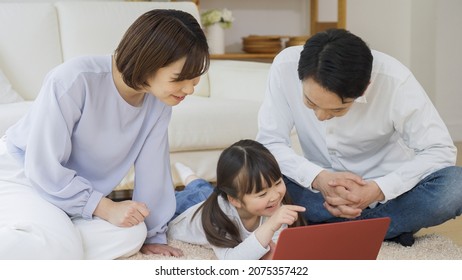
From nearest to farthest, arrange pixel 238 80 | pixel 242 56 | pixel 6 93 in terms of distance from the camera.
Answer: pixel 6 93, pixel 238 80, pixel 242 56

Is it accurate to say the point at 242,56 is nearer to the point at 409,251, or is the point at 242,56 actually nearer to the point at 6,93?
the point at 6,93

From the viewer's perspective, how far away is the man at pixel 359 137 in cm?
148

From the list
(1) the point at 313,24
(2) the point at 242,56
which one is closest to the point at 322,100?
(2) the point at 242,56

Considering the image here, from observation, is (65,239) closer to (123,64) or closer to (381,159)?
(123,64)

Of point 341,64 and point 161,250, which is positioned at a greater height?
point 341,64

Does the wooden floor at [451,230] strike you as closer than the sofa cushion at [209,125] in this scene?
Yes

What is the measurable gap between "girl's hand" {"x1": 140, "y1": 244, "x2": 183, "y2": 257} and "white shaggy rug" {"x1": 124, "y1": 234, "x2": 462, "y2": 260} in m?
0.02

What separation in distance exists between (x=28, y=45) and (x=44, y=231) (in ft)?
5.14

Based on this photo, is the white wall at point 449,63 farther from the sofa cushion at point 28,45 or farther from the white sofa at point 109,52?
the sofa cushion at point 28,45

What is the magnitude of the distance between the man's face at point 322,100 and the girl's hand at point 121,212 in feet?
1.50

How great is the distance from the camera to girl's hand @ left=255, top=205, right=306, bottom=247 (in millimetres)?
1462

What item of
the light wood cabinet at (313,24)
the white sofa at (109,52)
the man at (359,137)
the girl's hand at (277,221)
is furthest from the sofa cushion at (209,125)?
the light wood cabinet at (313,24)

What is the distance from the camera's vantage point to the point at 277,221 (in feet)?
4.87
